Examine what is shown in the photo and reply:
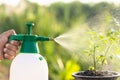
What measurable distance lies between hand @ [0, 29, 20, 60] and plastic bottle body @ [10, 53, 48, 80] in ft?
0.37

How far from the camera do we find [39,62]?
110 cm

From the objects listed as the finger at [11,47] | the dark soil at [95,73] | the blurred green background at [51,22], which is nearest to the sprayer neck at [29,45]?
the finger at [11,47]

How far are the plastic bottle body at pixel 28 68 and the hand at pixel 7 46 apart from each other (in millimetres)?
114

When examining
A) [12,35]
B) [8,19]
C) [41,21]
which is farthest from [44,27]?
[12,35]

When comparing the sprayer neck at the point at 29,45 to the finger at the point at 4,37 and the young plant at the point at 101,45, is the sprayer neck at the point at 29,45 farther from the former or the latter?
the young plant at the point at 101,45

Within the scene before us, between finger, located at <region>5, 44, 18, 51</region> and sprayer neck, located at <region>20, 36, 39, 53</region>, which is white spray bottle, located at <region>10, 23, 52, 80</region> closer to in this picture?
sprayer neck, located at <region>20, 36, 39, 53</region>

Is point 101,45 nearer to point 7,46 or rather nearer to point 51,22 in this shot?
point 7,46

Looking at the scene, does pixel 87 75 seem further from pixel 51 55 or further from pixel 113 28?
pixel 51 55

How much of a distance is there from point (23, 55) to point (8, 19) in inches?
88.6

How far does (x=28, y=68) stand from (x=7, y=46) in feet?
0.57

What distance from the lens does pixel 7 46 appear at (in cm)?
124

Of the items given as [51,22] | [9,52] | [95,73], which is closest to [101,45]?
[95,73]

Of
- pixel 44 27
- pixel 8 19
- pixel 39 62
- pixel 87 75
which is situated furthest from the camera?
pixel 8 19

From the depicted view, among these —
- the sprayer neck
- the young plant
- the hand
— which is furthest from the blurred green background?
the sprayer neck
